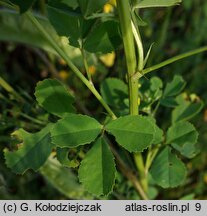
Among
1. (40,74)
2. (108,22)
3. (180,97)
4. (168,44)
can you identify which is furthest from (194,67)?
(108,22)

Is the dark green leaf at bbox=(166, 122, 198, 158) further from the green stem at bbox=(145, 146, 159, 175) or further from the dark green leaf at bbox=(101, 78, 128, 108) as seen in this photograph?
the dark green leaf at bbox=(101, 78, 128, 108)

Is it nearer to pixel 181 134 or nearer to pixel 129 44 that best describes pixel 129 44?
pixel 129 44

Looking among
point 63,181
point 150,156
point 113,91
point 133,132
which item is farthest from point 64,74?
point 133,132

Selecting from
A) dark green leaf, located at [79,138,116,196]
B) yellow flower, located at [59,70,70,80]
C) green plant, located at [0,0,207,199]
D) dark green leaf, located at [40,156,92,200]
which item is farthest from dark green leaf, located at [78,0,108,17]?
yellow flower, located at [59,70,70,80]

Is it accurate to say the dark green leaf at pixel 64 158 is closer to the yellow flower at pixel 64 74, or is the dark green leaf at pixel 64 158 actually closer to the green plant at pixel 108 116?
the green plant at pixel 108 116

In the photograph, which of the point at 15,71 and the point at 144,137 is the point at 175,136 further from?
the point at 15,71

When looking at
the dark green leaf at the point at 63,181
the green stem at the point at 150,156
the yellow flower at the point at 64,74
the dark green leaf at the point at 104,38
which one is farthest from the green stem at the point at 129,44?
the yellow flower at the point at 64,74
